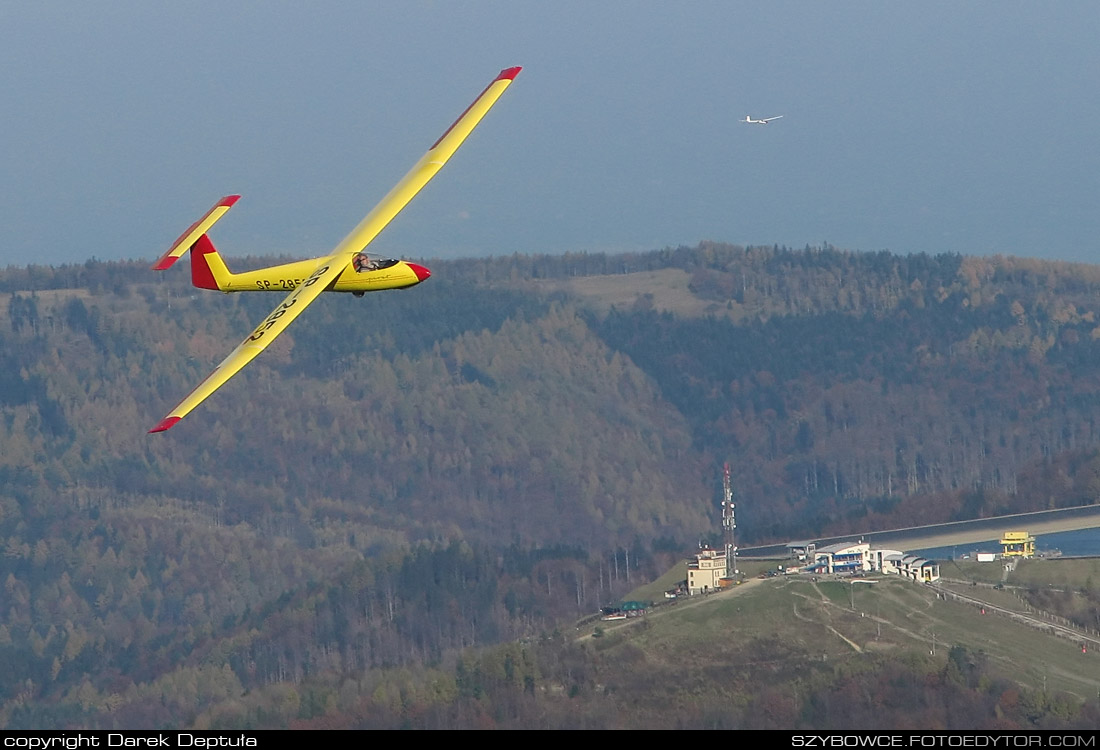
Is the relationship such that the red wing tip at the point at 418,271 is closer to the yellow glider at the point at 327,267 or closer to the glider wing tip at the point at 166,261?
the yellow glider at the point at 327,267

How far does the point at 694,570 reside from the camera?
196125 mm

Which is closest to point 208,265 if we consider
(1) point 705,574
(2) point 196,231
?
(2) point 196,231

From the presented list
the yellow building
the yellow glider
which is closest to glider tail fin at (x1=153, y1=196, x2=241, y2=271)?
the yellow glider

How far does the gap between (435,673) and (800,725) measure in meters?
35.1

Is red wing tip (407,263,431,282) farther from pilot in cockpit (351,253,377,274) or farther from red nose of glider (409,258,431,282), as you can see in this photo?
pilot in cockpit (351,253,377,274)

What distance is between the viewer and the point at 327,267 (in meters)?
108

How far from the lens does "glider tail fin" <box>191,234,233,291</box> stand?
116069 millimetres

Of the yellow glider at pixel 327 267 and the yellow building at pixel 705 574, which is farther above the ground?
the yellow glider at pixel 327 267

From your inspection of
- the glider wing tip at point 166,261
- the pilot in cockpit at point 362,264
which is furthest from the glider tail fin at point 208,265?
the pilot in cockpit at point 362,264

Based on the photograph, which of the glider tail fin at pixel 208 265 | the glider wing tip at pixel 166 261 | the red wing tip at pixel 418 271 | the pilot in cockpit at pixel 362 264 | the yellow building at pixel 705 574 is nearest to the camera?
the pilot in cockpit at pixel 362 264

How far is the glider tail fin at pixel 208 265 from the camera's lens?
381 ft

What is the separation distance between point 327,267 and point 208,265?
36.5 ft
